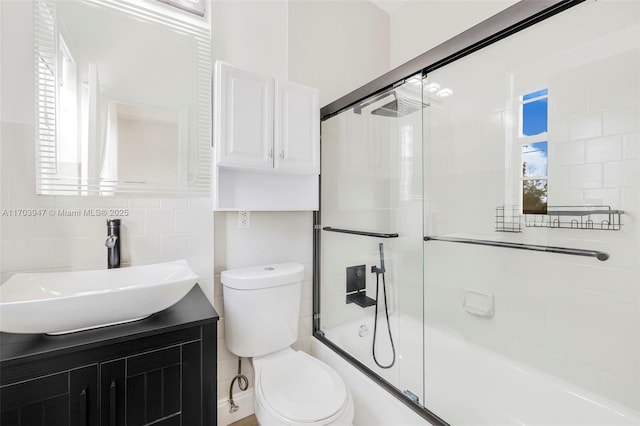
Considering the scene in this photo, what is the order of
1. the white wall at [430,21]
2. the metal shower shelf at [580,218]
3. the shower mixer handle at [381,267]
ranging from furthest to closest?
1. the white wall at [430,21]
2. the shower mixer handle at [381,267]
3. the metal shower shelf at [580,218]

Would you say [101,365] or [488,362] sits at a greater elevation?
[101,365]

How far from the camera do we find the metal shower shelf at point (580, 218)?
48.1 inches

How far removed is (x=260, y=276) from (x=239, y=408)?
0.83m

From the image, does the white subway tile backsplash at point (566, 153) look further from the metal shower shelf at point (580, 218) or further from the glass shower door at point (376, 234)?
the glass shower door at point (376, 234)

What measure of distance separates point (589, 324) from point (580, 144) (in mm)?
818

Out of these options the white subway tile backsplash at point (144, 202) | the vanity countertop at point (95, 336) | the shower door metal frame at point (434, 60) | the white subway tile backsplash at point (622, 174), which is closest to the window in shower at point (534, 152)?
the white subway tile backsplash at point (622, 174)

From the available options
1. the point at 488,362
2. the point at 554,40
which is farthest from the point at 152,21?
the point at 488,362

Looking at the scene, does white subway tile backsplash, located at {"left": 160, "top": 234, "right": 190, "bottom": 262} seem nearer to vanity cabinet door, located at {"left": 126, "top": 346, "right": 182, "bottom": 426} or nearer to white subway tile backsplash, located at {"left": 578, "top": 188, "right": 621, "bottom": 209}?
vanity cabinet door, located at {"left": 126, "top": 346, "right": 182, "bottom": 426}

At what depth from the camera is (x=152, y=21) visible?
143 centimetres

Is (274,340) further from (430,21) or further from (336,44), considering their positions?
(430,21)

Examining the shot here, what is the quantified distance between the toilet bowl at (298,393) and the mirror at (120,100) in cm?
98

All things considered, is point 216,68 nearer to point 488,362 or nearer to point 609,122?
point 609,122

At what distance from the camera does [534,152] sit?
139 centimetres

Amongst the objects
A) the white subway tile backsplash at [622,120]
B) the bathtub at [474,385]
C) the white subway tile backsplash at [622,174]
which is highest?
the white subway tile backsplash at [622,120]
